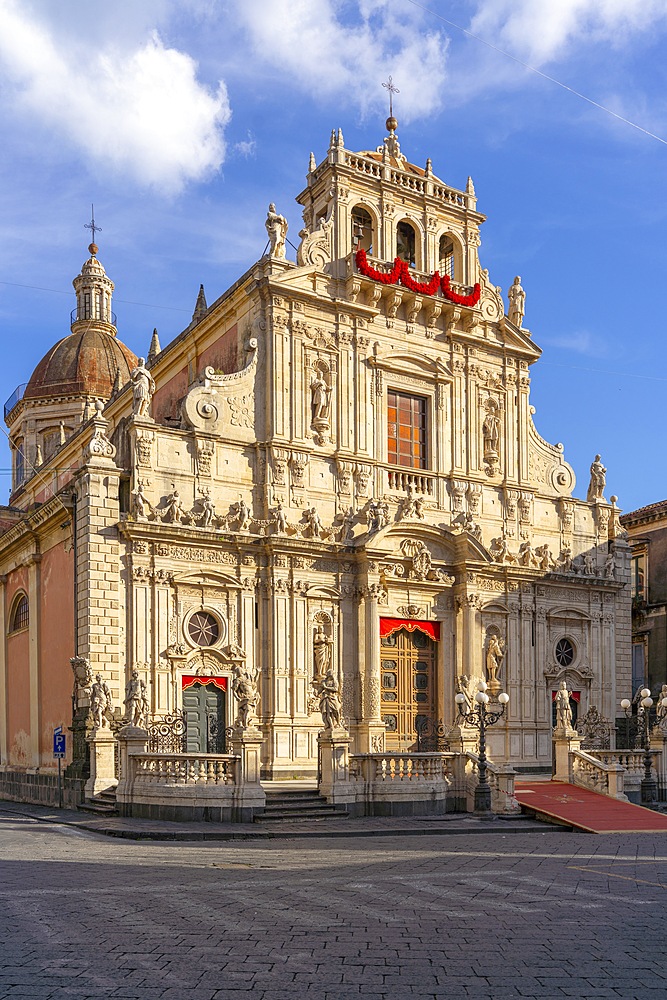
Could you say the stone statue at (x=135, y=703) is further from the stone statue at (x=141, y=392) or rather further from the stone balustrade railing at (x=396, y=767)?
the stone statue at (x=141, y=392)

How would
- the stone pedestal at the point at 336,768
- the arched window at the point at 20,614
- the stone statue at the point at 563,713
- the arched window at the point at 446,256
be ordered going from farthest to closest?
the arched window at the point at 446,256, the arched window at the point at 20,614, the stone statue at the point at 563,713, the stone pedestal at the point at 336,768

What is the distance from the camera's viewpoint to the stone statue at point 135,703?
25.7 meters

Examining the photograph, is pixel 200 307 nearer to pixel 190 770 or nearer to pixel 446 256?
pixel 446 256

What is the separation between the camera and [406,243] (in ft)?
121

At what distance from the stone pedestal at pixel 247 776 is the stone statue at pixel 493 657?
1178cm

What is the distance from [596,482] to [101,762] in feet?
67.6

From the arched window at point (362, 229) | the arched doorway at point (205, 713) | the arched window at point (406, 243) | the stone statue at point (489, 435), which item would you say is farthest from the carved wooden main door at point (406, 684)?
the arched window at point (406, 243)

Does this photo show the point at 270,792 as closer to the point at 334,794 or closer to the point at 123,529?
the point at 334,794

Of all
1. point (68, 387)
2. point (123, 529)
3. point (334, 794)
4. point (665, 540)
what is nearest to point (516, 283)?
point (665, 540)

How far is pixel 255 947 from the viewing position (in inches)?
406

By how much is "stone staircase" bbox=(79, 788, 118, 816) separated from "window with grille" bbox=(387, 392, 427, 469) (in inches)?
537

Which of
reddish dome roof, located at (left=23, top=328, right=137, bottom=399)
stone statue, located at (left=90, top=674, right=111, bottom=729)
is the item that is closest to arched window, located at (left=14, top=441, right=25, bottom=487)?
reddish dome roof, located at (left=23, top=328, right=137, bottom=399)

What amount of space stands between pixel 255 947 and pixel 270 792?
52.2ft

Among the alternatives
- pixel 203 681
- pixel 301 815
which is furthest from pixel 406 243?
pixel 301 815
